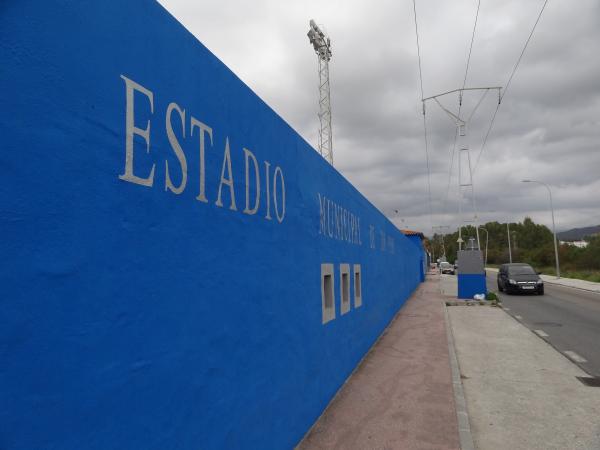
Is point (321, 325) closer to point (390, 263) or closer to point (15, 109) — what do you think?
point (15, 109)

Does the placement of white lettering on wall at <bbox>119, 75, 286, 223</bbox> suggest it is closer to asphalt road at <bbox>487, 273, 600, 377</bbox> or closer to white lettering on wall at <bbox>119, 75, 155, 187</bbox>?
white lettering on wall at <bbox>119, 75, 155, 187</bbox>

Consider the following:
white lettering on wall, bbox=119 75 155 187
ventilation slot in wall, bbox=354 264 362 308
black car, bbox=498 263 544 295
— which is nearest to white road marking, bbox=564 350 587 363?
ventilation slot in wall, bbox=354 264 362 308

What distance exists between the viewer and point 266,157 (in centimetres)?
405

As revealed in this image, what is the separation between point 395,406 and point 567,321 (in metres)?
9.71

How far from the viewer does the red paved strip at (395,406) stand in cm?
472

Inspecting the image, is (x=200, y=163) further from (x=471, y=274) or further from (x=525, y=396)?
(x=471, y=274)

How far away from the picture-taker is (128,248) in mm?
2154

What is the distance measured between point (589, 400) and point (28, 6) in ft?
24.7

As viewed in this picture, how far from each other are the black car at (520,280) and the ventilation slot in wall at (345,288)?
17.0m

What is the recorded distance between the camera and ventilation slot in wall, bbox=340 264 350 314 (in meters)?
6.97

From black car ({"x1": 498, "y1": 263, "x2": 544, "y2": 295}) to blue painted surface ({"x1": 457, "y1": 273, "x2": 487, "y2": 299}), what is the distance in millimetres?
3044

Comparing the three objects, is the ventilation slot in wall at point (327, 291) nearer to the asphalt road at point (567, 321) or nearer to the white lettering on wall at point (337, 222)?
the white lettering on wall at point (337, 222)

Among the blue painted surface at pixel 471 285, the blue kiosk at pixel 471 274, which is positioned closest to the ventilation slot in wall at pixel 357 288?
the blue kiosk at pixel 471 274

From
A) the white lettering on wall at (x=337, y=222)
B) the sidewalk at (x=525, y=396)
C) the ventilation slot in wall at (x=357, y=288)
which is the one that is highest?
the white lettering on wall at (x=337, y=222)
